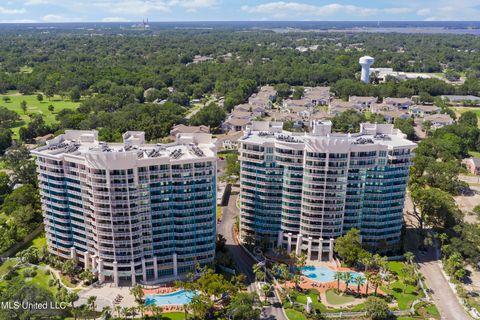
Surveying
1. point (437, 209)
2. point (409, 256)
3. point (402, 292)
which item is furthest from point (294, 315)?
point (437, 209)

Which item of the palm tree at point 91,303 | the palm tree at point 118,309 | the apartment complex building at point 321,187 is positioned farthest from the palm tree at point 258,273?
the palm tree at point 91,303

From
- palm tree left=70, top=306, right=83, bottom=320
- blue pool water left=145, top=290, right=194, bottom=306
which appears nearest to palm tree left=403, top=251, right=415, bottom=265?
blue pool water left=145, top=290, right=194, bottom=306

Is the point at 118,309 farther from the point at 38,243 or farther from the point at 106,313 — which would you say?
the point at 38,243

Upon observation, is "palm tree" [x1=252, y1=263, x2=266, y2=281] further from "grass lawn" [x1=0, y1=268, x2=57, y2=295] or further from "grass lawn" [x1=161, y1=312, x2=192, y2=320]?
"grass lawn" [x1=0, y1=268, x2=57, y2=295]

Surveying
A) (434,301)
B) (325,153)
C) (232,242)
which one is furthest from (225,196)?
(434,301)

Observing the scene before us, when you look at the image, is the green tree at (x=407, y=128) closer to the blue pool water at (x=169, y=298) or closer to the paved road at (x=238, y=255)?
the paved road at (x=238, y=255)
